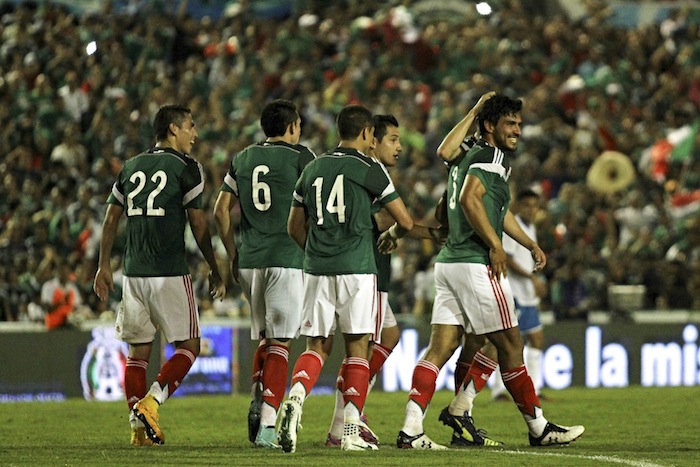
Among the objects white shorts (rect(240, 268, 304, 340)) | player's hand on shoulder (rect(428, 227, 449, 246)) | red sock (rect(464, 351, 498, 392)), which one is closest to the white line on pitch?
red sock (rect(464, 351, 498, 392))

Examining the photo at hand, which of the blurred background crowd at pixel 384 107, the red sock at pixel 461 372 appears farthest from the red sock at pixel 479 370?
the blurred background crowd at pixel 384 107

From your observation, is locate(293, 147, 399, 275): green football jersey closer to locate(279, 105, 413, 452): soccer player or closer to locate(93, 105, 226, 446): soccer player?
locate(279, 105, 413, 452): soccer player

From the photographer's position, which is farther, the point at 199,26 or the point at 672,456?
the point at 199,26

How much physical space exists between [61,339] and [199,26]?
8852 millimetres

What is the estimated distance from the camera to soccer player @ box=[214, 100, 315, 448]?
9898mm

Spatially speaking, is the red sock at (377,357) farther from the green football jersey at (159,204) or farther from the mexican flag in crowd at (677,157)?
the mexican flag in crowd at (677,157)

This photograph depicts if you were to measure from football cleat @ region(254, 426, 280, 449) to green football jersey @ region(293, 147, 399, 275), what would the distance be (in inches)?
45.6

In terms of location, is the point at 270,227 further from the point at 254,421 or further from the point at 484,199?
the point at 484,199

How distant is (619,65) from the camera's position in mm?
24281

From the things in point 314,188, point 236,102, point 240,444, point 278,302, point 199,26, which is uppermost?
point 199,26

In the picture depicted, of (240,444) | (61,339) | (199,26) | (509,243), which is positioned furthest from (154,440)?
(199,26)

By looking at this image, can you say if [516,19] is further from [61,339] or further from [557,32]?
[61,339]

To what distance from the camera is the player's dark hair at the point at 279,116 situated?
9.94 m

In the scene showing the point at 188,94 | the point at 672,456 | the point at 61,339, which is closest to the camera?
the point at 672,456
